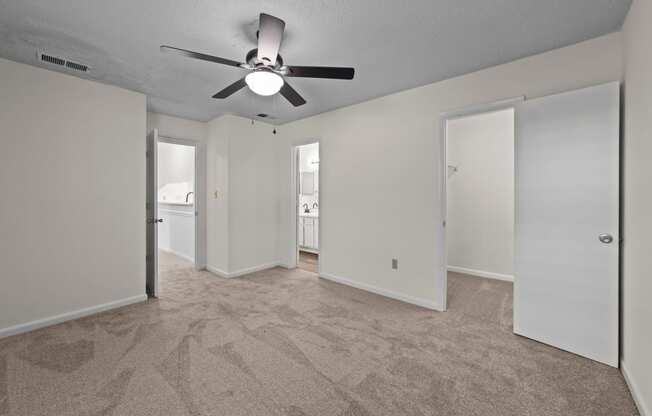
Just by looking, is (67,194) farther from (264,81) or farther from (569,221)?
(569,221)

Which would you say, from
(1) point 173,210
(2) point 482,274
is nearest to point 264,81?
(2) point 482,274

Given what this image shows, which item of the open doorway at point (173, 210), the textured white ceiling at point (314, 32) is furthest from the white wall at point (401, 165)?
the open doorway at point (173, 210)

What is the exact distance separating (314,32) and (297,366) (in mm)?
2507

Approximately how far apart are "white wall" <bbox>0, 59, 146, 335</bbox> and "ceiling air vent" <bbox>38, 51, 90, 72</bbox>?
0.91ft

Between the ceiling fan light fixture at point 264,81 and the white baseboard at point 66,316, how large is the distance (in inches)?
113

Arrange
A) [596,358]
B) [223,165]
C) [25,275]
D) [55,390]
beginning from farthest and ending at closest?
[223,165] → [25,275] → [596,358] → [55,390]

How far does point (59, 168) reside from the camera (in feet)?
8.79

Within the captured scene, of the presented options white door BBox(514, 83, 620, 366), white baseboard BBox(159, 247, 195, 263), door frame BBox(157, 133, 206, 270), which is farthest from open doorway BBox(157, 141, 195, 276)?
white door BBox(514, 83, 620, 366)

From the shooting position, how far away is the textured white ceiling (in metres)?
1.76

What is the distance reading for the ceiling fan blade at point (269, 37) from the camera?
5.32 ft

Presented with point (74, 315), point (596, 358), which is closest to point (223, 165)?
point (74, 315)

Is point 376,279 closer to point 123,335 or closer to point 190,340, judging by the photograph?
point 190,340

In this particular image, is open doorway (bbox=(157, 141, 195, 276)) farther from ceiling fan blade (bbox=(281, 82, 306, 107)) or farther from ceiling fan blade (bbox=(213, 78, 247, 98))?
ceiling fan blade (bbox=(281, 82, 306, 107))

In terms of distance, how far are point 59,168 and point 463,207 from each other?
5.30 m
